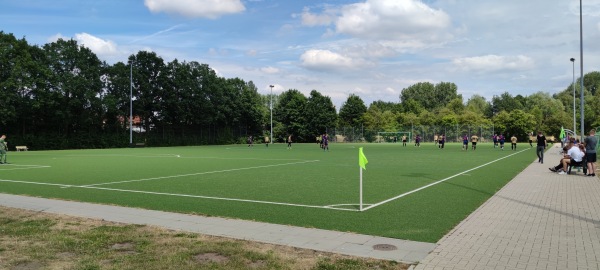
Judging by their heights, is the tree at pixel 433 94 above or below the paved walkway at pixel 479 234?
above

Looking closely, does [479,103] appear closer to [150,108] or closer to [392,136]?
[392,136]

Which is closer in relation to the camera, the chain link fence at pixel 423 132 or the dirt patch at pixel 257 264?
the dirt patch at pixel 257 264

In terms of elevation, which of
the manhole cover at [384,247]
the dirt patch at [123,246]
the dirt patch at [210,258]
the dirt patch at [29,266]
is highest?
the manhole cover at [384,247]

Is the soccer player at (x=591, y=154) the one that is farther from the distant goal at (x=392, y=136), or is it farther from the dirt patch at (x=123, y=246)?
the distant goal at (x=392, y=136)

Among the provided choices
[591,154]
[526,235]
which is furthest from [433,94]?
[526,235]

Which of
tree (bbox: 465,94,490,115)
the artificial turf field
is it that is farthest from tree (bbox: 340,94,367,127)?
the artificial turf field

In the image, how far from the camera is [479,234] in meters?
7.18

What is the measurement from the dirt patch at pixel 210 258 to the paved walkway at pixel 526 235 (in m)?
2.45

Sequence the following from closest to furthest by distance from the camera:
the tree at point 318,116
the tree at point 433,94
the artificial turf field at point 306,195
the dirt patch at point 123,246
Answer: the dirt patch at point 123,246 → the artificial turf field at point 306,195 → the tree at point 318,116 → the tree at point 433,94

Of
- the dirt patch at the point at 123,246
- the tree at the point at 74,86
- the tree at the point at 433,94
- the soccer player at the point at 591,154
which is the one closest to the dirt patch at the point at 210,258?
the dirt patch at the point at 123,246

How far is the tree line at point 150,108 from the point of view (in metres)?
50.2

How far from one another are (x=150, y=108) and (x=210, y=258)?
6534 cm

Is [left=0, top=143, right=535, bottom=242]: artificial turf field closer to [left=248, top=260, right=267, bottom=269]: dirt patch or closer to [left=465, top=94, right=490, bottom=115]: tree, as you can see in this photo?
[left=248, top=260, right=267, bottom=269]: dirt patch

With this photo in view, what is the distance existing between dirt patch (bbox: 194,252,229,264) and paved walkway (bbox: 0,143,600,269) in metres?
0.95
